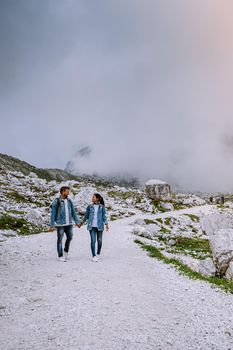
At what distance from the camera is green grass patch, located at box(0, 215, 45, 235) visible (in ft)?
121

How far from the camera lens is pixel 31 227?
3984 cm

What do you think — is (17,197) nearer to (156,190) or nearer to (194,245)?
(194,245)

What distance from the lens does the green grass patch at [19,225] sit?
121 feet

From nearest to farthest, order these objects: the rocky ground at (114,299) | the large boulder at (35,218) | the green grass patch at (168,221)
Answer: the rocky ground at (114,299)
the large boulder at (35,218)
the green grass patch at (168,221)

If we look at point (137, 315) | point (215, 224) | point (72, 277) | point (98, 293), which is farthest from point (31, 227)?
point (137, 315)

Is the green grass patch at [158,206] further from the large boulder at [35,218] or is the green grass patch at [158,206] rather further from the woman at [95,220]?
the woman at [95,220]

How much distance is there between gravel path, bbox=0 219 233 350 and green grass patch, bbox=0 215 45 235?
17759mm

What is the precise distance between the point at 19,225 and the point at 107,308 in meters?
29.8

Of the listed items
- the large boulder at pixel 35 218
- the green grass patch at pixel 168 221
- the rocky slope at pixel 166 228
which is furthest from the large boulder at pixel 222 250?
the green grass patch at pixel 168 221

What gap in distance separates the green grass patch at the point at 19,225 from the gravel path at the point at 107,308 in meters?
17.8

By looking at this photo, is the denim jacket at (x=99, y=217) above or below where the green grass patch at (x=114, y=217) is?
below

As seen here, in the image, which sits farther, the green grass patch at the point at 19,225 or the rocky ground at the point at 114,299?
the green grass patch at the point at 19,225

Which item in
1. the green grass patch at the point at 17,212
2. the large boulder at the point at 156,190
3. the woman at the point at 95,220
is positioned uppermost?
the large boulder at the point at 156,190

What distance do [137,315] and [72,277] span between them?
5736mm
